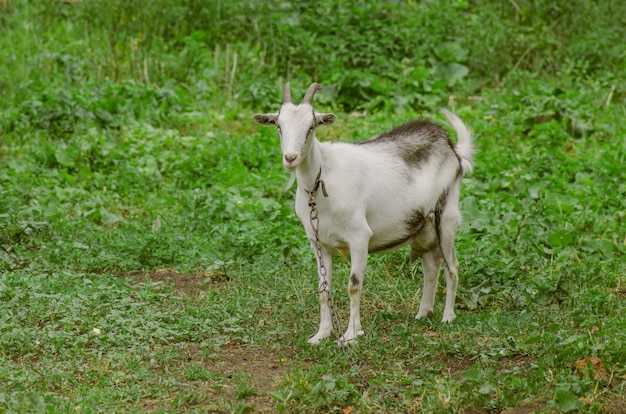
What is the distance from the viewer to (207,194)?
8672 millimetres

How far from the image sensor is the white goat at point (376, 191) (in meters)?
5.66

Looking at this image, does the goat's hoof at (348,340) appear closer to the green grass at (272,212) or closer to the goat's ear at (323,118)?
the green grass at (272,212)

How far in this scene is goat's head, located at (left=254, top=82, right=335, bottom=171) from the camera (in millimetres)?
5340

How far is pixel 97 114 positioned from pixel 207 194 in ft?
8.50

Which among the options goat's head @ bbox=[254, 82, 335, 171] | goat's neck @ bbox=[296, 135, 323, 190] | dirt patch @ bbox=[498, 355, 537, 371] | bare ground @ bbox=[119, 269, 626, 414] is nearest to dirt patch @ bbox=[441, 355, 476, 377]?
bare ground @ bbox=[119, 269, 626, 414]

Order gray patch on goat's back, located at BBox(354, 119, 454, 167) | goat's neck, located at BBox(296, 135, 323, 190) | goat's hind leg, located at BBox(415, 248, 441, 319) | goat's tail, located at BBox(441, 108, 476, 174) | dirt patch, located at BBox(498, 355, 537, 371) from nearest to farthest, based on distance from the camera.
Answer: dirt patch, located at BBox(498, 355, 537, 371)
goat's neck, located at BBox(296, 135, 323, 190)
gray patch on goat's back, located at BBox(354, 119, 454, 167)
goat's hind leg, located at BBox(415, 248, 441, 319)
goat's tail, located at BBox(441, 108, 476, 174)

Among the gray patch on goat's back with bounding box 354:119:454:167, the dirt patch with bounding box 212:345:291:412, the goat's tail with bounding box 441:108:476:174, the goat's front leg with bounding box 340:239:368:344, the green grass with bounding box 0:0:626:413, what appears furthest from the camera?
the goat's tail with bounding box 441:108:476:174

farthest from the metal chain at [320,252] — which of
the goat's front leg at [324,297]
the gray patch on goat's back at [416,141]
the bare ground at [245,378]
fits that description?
the gray patch on goat's back at [416,141]

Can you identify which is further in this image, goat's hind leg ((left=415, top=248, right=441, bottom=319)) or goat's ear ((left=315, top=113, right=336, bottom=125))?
goat's hind leg ((left=415, top=248, right=441, bottom=319))

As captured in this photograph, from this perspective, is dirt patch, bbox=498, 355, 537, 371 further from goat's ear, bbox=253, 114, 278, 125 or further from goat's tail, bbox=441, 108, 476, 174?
goat's ear, bbox=253, 114, 278, 125

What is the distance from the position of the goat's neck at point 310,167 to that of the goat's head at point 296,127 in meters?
0.09

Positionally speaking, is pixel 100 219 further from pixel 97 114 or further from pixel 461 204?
pixel 461 204

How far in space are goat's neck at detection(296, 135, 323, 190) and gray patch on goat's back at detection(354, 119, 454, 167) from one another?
67cm

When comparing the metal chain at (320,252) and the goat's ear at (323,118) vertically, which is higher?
the goat's ear at (323,118)
